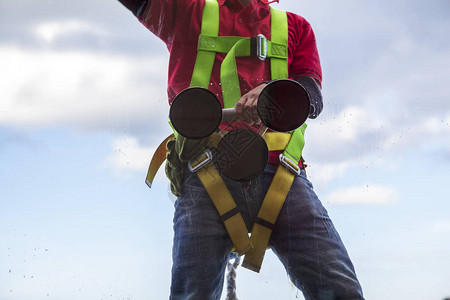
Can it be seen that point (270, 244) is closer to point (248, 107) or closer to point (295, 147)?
point (295, 147)

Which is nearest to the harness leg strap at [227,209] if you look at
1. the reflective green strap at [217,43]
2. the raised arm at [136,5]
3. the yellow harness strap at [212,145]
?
the yellow harness strap at [212,145]

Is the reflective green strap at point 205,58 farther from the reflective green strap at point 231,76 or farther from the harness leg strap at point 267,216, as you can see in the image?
the harness leg strap at point 267,216

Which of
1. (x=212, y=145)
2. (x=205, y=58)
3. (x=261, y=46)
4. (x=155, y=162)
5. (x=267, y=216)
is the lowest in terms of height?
(x=155, y=162)

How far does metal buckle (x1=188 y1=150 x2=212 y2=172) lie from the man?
0.02 metres

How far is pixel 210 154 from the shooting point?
140 centimetres

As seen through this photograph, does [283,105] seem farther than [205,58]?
No

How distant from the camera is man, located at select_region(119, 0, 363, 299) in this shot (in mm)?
1374

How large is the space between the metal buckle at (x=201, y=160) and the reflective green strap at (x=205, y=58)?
19 centimetres

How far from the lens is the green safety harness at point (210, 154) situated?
1.40 metres

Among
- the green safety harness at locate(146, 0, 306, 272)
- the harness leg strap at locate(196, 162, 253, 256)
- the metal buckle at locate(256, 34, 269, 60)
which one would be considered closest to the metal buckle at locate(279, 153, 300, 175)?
the green safety harness at locate(146, 0, 306, 272)

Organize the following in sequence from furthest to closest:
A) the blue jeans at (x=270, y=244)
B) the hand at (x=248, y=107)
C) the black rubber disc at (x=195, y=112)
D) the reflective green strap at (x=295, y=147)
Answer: the reflective green strap at (x=295, y=147) < the blue jeans at (x=270, y=244) < the hand at (x=248, y=107) < the black rubber disc at (x=195, y=112)

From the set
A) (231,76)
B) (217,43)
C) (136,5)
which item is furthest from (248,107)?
(136,5)

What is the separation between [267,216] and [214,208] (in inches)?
6.1

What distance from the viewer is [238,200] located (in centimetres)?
146
